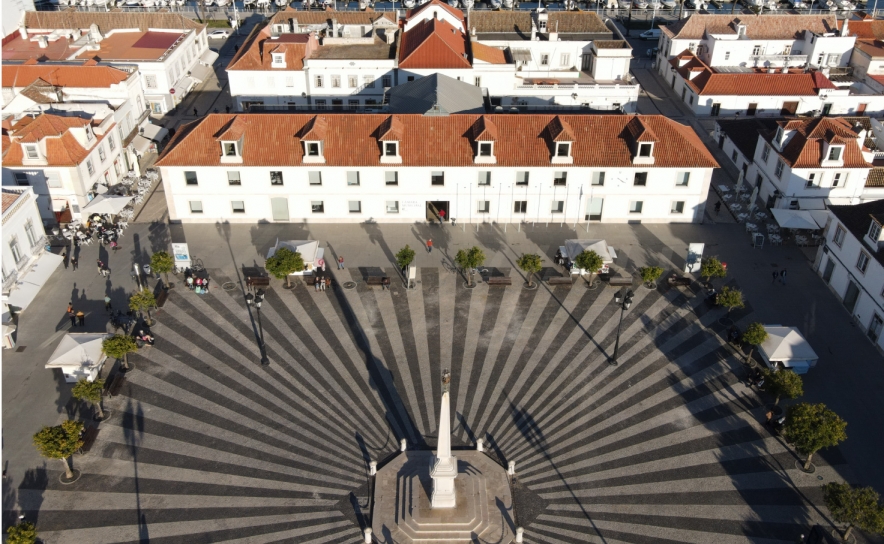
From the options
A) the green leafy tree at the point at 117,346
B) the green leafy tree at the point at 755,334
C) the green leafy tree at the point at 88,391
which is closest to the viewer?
the green leafy tree at the point at 88,391

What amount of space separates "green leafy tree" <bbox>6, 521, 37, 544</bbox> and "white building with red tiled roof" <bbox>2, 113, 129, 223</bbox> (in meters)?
34.9

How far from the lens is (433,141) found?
2421 inches

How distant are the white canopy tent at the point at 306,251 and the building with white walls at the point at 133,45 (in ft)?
119

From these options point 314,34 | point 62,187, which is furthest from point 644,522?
point 314,34

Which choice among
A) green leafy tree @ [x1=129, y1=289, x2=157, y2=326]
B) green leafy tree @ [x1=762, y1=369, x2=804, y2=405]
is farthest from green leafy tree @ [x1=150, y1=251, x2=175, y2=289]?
green leafy tree @ [x1=762, y1=369, x2=804, y2=405]

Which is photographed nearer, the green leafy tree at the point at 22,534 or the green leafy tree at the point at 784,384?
the green leafy tree at the point at 22,534

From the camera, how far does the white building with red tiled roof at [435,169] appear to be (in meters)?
60.6

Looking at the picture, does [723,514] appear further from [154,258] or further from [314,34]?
[314,34]

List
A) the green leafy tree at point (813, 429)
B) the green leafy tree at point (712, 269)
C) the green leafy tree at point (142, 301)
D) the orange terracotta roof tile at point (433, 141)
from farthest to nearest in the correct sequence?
the orange terracotta roof tile at point (433, 141), the green leafy tree at point (712, 269), the green leafy tree at point (142, 301), the green leafy tree at point (813, 429)

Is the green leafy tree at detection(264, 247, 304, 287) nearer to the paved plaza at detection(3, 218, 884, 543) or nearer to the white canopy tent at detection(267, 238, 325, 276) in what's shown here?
the white canopy tent at detection(267, 238, 325, 276)

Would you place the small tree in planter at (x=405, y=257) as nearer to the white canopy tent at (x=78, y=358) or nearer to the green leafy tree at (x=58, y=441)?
the white canopy tent at (x=78, y=358)

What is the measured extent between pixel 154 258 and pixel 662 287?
37.5 m

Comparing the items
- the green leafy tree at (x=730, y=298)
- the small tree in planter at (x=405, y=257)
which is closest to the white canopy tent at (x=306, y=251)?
the small tree in planter at (x=405, y=257)

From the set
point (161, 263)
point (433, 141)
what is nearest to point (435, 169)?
point (433, 141)
